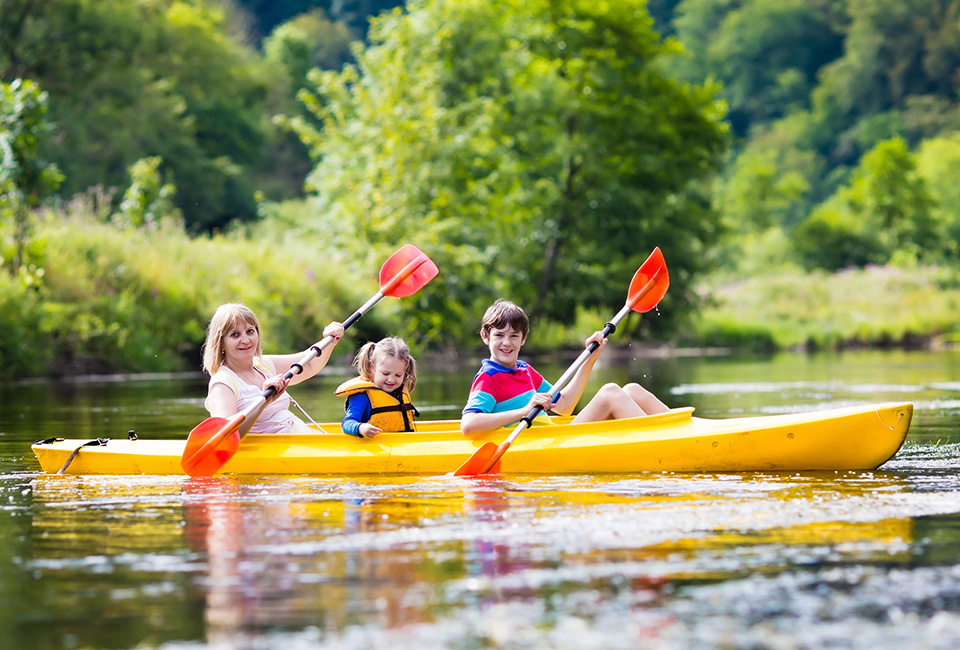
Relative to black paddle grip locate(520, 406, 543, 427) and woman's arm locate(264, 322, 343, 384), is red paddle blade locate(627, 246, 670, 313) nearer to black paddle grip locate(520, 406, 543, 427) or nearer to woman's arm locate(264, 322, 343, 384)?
black paddle grip locate(520, 406, 543, 427)

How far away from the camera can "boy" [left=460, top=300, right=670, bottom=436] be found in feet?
19.8

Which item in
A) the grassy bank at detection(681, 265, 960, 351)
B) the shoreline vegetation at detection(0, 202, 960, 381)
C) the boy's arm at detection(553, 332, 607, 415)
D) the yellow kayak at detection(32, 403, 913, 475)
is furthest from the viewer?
the grassy bank at detection(681, 265, 960, 351)

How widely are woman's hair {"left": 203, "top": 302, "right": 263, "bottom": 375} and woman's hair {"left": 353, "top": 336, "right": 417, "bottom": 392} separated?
0.54 metres

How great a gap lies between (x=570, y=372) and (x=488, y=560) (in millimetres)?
2668

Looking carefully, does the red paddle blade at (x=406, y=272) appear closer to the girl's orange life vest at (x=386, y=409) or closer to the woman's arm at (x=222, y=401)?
the girl's orange life vest at (x=386, y=409)

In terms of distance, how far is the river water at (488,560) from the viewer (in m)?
3.10

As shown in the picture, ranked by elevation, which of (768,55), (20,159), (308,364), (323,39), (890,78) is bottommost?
(308,364)

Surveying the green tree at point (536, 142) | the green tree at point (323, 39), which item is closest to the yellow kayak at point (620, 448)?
the green tree at point (536, 142)

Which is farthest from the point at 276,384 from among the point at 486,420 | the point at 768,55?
the point at 768,55

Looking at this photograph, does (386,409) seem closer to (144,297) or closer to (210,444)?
(210,444)

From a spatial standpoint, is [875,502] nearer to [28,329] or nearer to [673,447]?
[673,447]

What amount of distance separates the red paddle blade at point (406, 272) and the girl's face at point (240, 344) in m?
1.61

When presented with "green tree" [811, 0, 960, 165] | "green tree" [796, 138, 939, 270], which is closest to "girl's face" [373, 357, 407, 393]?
"green tree" [796, 138, 939, 270]

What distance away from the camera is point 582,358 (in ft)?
21.1
